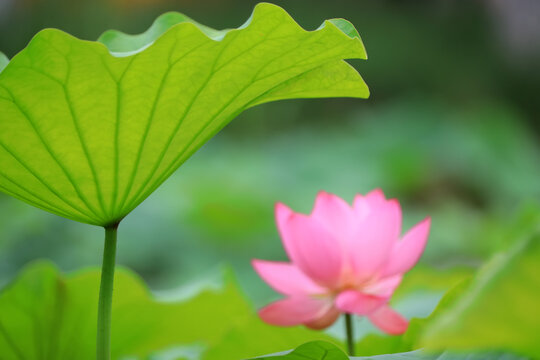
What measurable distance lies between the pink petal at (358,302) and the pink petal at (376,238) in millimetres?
27

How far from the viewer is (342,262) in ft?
1.51

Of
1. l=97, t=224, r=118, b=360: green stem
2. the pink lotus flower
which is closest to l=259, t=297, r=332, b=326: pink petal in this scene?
the pink lotus flower

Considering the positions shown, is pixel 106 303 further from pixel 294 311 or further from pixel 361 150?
pixel 361 150

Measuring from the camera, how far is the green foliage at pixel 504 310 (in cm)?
23

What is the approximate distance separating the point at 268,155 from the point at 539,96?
6.58ft

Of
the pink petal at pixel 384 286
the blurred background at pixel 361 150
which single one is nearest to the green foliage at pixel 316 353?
the pink petal at pixel 384 286

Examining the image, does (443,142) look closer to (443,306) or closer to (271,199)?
(271,199)

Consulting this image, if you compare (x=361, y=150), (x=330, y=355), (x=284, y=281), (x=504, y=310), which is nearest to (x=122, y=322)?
(x=284, y=281)

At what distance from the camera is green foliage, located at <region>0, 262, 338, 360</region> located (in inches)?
21.1

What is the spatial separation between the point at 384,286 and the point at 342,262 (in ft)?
0.12

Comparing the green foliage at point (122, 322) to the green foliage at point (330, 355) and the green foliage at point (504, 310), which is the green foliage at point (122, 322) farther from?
the green foliage at point (504, 310)

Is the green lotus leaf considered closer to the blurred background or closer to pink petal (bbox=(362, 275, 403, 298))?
pink petal (bbox=(362, 275, 403, 298))

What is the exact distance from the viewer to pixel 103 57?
0.36 meters

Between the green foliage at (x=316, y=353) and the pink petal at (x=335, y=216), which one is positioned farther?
the pink petal at (x=335, y=216)
